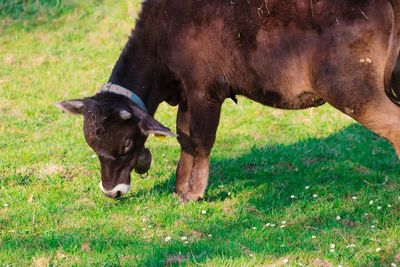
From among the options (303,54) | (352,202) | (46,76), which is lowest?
(46,76)

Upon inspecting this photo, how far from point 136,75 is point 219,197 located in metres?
1.50

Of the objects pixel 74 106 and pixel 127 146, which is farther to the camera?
pixel 127 146

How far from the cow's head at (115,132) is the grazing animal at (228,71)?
0.01m

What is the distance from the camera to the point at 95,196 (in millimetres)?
8211

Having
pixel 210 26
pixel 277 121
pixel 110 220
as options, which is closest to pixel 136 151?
pixel 110 220

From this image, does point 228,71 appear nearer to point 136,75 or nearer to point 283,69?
point 283,69

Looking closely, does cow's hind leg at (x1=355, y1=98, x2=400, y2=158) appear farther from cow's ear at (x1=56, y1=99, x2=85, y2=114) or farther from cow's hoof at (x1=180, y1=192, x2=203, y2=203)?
cow's ear at (x1=56, y1=99, x2=85, y2=114)

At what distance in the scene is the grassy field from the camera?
21.9 ft

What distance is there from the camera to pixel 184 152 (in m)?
8.42

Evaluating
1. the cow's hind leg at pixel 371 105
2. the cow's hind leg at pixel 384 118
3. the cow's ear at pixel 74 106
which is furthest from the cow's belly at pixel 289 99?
the cow's ear at pixel 74 106

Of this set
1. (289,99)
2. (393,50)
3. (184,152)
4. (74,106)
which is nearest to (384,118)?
(393,50)

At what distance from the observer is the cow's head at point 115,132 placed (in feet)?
25.1

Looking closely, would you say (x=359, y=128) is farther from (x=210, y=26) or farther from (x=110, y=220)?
(x=110, y=220)

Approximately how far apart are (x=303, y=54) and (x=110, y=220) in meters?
2.35
